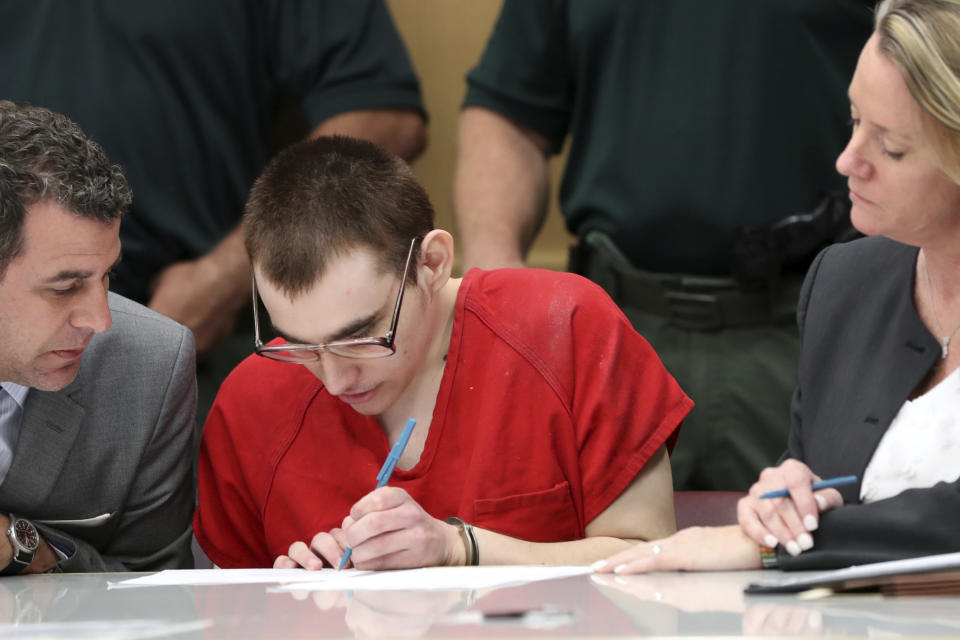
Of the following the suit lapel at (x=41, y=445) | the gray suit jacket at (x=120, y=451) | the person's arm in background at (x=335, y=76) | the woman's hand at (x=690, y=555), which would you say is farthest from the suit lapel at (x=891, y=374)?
the person's arm in background at (x=335, y=76)

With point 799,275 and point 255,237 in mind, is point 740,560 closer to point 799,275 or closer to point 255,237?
point 255,237

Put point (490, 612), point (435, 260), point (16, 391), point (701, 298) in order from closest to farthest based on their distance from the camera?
point (490, 612)
point (435, 260)
point (16, 391)
point (701, 298)

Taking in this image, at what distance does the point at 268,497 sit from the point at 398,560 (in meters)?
0.34

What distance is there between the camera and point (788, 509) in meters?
1.50

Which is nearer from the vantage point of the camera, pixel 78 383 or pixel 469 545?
pixel 469 545

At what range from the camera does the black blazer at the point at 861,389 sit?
1.43 metres

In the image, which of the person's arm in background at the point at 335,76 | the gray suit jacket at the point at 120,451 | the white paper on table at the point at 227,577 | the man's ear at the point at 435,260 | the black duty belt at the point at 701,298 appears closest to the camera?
the white paper on table at the point at 227,577

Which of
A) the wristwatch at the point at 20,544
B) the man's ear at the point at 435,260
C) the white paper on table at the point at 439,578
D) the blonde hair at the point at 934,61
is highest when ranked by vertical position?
the blonde hair at the point at 934,61

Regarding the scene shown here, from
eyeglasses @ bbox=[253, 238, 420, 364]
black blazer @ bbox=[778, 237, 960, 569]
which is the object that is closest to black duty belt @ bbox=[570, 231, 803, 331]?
black blazer @ bbox=[778, 237, 960, 569]

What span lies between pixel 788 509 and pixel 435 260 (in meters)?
0.60

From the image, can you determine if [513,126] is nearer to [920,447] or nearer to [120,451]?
[120,451]

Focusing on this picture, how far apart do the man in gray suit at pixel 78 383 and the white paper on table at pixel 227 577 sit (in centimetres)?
23

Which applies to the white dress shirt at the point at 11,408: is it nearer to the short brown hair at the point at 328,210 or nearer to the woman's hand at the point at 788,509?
the short brown hair at the point at 328,210

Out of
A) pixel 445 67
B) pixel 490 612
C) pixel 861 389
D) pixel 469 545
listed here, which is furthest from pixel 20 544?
pixel 445 67
